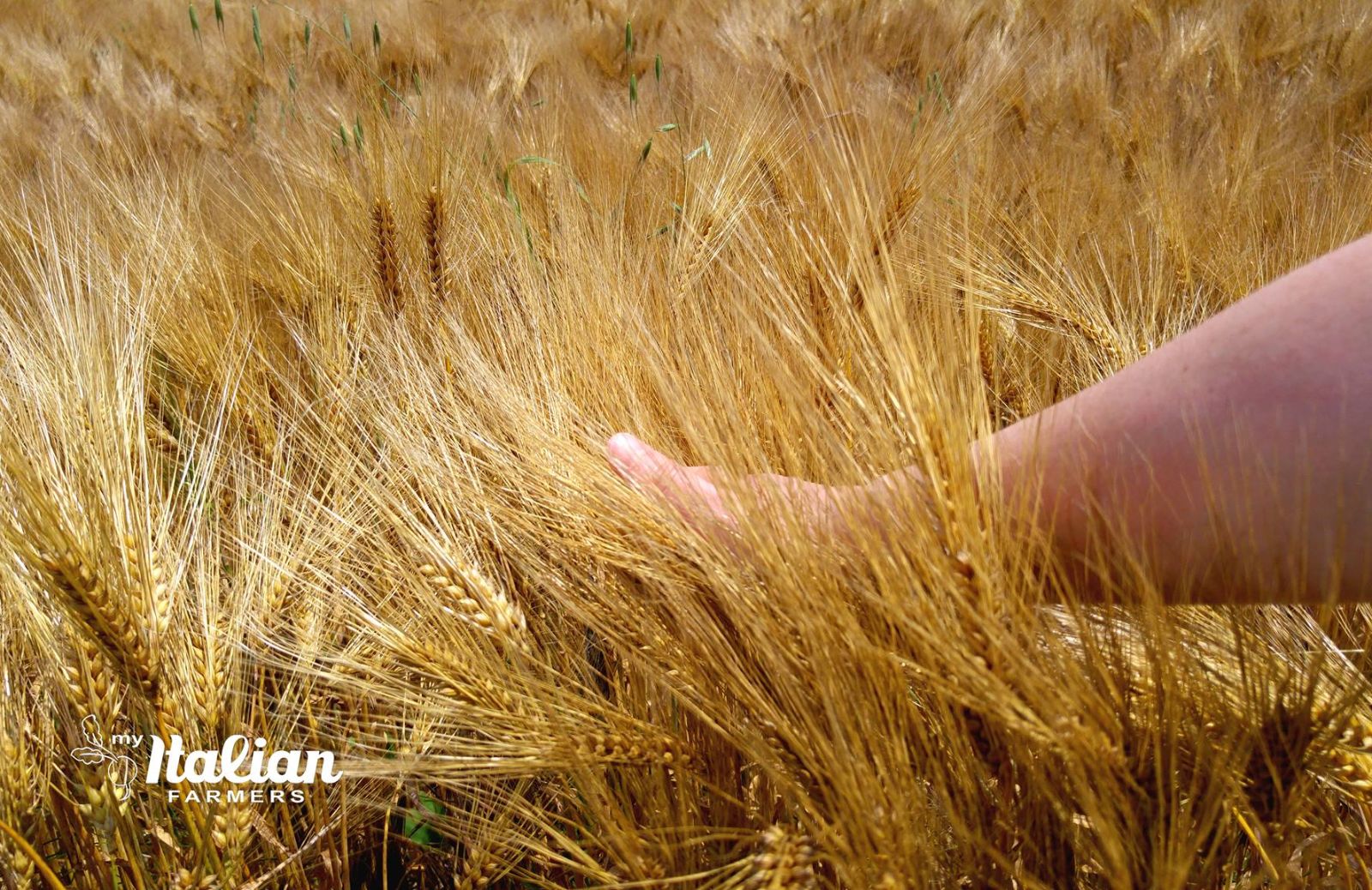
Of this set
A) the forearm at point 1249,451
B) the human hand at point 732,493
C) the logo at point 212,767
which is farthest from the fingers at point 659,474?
the logo at point 212,767

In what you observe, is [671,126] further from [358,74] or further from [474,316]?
[358,74]

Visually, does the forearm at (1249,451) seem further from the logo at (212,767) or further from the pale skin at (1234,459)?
the logo at (212,767)

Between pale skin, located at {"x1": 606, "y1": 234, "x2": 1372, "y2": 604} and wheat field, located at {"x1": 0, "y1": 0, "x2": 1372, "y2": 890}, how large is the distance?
34mm

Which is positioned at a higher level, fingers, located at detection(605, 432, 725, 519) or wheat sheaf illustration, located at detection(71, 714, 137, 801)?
fingers, located at detection(605, 432, 725, 519)

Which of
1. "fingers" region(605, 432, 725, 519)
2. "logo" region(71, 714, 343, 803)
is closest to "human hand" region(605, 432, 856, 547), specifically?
"fingers" region(605, 432, 725, 519)

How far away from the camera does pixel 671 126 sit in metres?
1.54

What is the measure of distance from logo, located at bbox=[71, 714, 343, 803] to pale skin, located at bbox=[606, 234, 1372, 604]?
1.20 ft

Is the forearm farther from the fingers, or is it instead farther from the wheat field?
the fingers

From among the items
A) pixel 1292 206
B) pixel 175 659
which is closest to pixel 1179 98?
pixel 1292 206

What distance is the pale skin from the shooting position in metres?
0.48

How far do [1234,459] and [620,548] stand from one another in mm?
438

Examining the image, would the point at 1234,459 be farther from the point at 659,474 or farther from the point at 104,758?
the point at 104,758

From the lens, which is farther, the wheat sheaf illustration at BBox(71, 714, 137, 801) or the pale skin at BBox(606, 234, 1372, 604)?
the wheat sheaf illustration at BBox(71, 714, 137, 801)

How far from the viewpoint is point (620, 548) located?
0.69 metres
